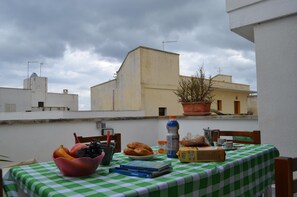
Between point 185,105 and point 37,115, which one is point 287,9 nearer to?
point 185,105

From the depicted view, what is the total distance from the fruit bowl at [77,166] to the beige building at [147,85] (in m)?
10.2

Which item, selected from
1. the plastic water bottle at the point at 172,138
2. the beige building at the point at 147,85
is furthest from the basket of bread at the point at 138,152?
the beige building at the point at 147,85

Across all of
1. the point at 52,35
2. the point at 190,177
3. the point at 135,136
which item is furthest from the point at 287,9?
the point at 52,35

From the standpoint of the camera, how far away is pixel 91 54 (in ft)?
45.7

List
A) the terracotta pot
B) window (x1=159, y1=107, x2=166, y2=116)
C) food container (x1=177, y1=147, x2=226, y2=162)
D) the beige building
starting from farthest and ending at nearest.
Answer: window (x1=159, y1=107, x2=166, y2=116), the beige building, the terracotta pot, food container (x1=177, y1=147, x2=226, y2=162)

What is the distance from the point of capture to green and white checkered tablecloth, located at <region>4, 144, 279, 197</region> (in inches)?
33.4

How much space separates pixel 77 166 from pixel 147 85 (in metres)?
10.6

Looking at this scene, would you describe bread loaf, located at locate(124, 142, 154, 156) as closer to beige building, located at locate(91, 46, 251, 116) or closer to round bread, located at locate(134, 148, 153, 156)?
round bread, located at locate(134, 148, 153, 156)

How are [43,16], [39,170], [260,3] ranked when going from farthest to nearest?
[43,16], [260,3], [39,170]

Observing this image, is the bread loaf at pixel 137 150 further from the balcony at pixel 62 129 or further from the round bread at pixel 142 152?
the balcony at pixel 62 129

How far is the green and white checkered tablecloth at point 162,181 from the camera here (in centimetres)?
85

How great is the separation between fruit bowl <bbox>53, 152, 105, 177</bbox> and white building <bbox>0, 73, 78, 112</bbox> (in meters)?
14.8

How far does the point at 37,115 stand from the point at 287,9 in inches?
458

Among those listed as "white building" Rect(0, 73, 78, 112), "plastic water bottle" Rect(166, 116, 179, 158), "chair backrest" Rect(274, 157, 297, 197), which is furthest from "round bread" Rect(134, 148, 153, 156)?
"white building" Rect(0, 73, 78, 112)
